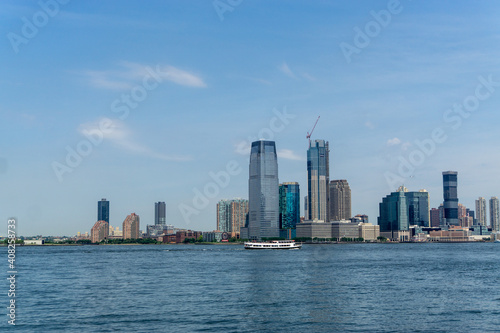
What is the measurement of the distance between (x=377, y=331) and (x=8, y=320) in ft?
119

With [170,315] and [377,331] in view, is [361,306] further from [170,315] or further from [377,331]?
[170,315]

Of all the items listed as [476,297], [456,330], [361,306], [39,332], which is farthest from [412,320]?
[39,332]

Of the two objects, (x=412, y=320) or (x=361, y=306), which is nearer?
(x=412, y=320)

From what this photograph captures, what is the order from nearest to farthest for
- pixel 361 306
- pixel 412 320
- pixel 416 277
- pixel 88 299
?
pixel 412 320 < pixel 361 306 < pixel 88 299 < pixel 416 277

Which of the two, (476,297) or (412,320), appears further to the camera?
(476,297)

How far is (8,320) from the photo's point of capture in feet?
182

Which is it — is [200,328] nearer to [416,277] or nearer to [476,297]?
[476,297]

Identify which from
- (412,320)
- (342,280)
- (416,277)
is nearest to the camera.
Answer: (412,320)

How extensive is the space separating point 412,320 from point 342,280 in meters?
36.9

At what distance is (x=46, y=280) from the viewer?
311 feet

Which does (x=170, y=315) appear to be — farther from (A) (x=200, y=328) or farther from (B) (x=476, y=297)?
(B) (x=476, y=297)

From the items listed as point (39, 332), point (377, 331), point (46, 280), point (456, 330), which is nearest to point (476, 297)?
point (456, 330)

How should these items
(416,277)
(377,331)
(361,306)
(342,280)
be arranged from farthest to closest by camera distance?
(416,277) < (342,280) < (361,306) < (377,331)

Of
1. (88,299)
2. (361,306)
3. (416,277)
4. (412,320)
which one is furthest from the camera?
(416,277)
